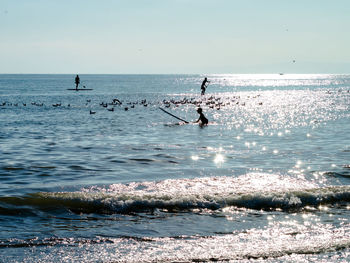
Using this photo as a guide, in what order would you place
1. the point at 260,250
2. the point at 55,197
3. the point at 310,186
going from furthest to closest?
the point at 310,186 → the point at 55,197 → the point at 260,250

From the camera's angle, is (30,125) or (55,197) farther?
(30,125)

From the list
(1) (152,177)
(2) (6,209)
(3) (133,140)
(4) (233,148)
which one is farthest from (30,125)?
(2) (6,209)

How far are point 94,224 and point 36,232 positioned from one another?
142 cm

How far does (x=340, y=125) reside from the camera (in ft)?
128

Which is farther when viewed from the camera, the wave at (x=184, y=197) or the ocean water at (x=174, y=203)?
the wave at (x=184, y=197)

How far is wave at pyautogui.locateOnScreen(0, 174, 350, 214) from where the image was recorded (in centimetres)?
1253

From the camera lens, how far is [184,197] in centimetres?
1298

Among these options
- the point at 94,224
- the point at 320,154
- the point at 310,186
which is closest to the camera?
the point at 94,224

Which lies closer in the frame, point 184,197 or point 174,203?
point 174,203

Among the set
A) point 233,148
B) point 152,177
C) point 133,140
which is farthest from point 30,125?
point 152,177

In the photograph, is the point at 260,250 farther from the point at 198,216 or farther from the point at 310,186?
the point at 310,186

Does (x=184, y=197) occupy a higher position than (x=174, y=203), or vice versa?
(x=184, y=197)

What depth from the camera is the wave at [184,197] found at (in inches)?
493

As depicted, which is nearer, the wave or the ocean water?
the ocean water
